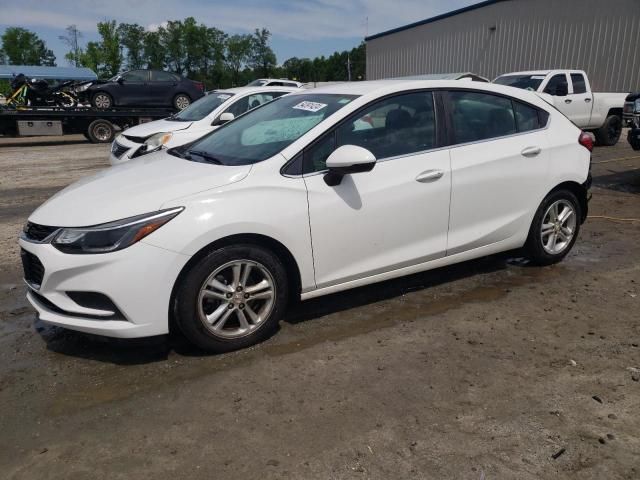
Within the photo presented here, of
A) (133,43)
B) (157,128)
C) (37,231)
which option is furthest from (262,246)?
(133,43)

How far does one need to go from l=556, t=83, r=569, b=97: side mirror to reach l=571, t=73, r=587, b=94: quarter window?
0.30 meters

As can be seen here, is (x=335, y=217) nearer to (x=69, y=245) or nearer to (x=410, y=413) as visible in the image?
(x=410, y=413)

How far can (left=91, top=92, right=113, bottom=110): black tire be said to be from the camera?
18.3 metres

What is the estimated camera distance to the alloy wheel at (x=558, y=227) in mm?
4836

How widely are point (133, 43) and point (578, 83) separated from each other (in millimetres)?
108068

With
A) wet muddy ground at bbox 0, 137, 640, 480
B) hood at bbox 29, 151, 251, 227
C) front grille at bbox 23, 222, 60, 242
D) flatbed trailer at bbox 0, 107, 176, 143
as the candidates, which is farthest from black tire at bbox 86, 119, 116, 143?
front grille at bbox 23, 222, 60, 242

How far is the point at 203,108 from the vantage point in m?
9.96

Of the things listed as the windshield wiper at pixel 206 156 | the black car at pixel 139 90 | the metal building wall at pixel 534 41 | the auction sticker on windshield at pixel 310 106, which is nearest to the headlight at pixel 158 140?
the windshield wiper at pixel 206 156

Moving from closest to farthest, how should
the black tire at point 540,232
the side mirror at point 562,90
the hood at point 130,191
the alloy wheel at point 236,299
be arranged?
1. the hood at point 130,191
2. the alloy wheel at point 236,299
3. the black tire at point 540,232
4. the side mirror at point 562,90

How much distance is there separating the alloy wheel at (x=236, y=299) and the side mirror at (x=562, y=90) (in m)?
11.9

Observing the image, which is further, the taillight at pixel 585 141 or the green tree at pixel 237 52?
the green tree at pixel 237 52

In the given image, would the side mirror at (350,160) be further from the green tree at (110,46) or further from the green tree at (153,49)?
the green tree at (153,49)

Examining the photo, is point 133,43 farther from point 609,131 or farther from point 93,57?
point 609,131

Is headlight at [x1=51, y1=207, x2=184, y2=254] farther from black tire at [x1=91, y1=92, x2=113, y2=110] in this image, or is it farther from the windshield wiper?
black tire at [x1=91, y1=92, x2=113, y2=110]
